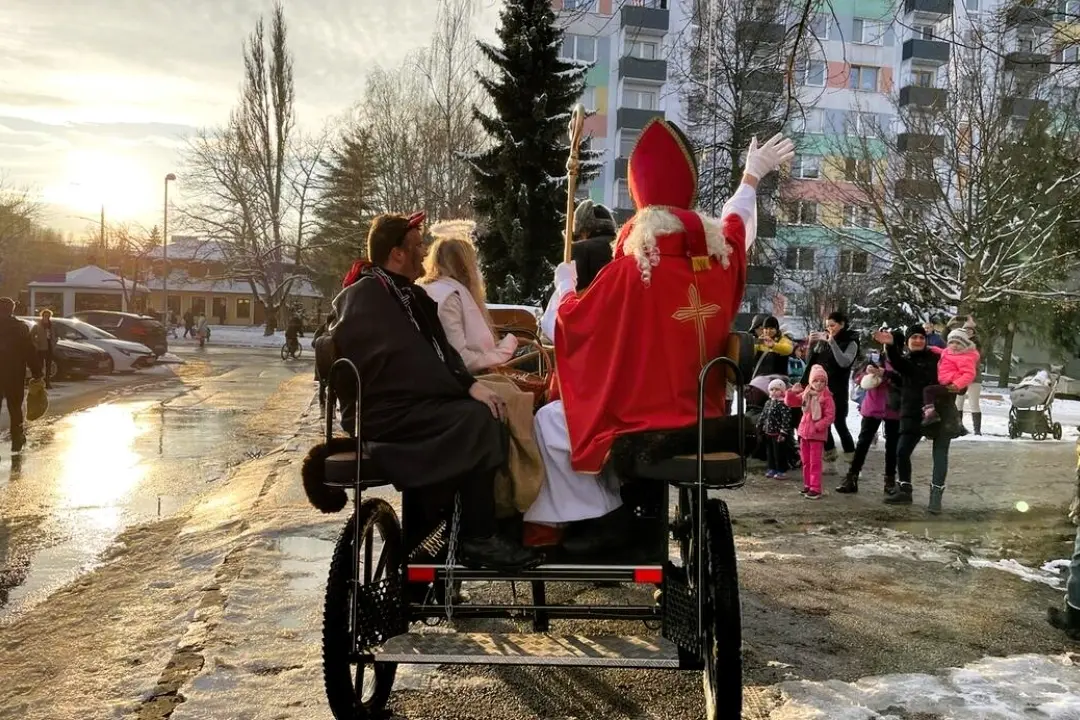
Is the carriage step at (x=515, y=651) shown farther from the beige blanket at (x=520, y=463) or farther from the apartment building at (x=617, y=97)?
the apartment building at (x=617, y=97)

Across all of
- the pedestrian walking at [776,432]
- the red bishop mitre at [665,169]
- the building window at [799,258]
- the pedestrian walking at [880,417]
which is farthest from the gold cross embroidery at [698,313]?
the building window at [799,258]

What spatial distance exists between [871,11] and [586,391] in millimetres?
44135

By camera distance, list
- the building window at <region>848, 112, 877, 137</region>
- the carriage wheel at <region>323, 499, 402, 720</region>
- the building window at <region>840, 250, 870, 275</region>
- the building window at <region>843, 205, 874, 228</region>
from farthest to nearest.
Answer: the building window at <region>840, 250, 870, 275</region> < the building window at <region>843, 205, 874, 228</region> < the building window at <region>848, 112, 877, 137</region> < the carriage wheel at <region>323, 499, 402, 720</region>

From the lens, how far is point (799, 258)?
37656 millimetres

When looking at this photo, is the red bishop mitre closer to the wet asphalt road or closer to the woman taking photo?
the woman taking photo

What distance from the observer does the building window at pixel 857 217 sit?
23.6 metres

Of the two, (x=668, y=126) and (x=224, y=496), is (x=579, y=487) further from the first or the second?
(x=224, y=496)

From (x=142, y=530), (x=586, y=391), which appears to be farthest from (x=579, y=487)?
(x=142, y=530)

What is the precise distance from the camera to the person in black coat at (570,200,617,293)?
13.2 ft

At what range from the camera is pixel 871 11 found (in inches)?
1615

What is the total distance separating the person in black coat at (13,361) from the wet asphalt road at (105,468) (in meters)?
0.47

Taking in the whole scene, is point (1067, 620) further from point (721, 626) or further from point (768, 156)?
point (768, 156)

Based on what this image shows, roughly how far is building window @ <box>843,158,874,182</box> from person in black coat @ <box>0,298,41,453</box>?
1929 cm

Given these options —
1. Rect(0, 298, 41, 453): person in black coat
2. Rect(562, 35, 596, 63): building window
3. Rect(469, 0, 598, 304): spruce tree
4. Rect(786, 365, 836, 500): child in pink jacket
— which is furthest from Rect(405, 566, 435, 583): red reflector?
Rect(562, 35, 596, 63): building window
